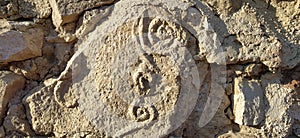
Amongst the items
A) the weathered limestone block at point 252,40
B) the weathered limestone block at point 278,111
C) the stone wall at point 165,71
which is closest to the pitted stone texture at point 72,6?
the stone wall at point 165,71

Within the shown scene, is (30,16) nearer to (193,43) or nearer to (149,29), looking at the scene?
(149,29)

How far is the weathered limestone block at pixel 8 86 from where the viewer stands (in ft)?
4.45

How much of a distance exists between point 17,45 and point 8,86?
0.45 ft

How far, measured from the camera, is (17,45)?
1.36 m

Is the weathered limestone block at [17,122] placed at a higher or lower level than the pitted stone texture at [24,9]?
lower

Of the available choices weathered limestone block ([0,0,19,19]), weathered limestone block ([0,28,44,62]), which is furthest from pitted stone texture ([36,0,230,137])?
weathered limestone block ([0,0,19,19])

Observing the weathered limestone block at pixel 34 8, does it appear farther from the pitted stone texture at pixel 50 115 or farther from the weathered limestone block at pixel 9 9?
the pitted stone texture at pixel 50 115

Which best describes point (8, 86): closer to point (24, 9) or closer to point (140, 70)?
point (24, 9)

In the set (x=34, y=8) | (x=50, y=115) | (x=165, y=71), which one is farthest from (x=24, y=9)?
(x=165, y=71)

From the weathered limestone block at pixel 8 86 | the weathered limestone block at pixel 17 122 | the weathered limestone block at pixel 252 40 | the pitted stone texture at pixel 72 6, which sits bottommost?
the weathered limestone block at pixel 17 122

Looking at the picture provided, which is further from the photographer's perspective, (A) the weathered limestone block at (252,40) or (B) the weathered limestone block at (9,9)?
(B) the weathered limestone block at (9,9)

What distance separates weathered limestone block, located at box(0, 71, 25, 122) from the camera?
1.36 meters

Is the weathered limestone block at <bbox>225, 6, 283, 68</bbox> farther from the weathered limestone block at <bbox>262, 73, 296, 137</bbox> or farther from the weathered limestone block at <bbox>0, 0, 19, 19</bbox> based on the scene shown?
the weathered limestone block at <bbox>0, 0, 19, 19</bbox>

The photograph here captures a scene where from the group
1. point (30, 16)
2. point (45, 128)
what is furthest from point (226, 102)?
point (30, 16)
